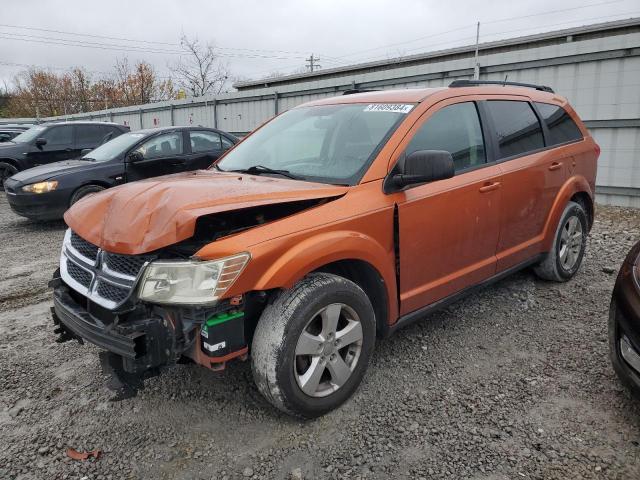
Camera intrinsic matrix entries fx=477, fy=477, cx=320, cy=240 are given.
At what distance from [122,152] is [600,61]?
783 cm

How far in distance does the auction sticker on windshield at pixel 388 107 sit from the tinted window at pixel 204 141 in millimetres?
5706

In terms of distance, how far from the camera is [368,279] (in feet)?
9.27

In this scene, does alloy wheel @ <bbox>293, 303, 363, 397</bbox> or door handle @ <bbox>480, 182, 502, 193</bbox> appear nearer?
alloy wheel @ <bbox>293, 303, 363, 397</bbox>

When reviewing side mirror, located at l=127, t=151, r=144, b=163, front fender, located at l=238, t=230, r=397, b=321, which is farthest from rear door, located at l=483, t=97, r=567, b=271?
side mirror, located at l=127, t=151, r=144, b=163

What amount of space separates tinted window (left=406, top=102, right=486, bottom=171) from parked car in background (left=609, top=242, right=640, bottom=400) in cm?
122

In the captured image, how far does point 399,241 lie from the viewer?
A: 2867 millimetres

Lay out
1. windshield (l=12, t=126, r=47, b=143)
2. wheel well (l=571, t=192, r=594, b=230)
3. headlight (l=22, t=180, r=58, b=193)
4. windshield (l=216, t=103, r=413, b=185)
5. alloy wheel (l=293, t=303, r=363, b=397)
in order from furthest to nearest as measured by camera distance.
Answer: windshield (l=12, t=126, r=47, b=143)
headlight (l=22, t=180, r=58, b=193)
wheel well (l=571, t=192, r=594, b=230)
windshield (l=216, t=103, r=413, b=185)
alloy wheel (l=293, t=303, r=363, b=397)

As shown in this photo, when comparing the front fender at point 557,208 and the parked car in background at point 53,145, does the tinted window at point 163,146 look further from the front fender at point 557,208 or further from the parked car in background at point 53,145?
the front fender at point 557,208

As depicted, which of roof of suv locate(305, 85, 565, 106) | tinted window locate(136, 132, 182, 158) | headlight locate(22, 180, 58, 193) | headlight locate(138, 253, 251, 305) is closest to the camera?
headlight locate(138, 253, 251, 305)

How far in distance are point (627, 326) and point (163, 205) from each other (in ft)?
8.00

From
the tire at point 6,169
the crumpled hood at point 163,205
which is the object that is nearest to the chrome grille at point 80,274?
the crumpled hood at point 163,205

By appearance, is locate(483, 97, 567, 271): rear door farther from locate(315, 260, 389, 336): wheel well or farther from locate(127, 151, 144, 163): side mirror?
locate(127, 151, 144, 163): side mirror

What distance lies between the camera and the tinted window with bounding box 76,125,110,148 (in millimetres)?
10695

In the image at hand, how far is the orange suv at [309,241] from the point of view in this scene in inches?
88.2
